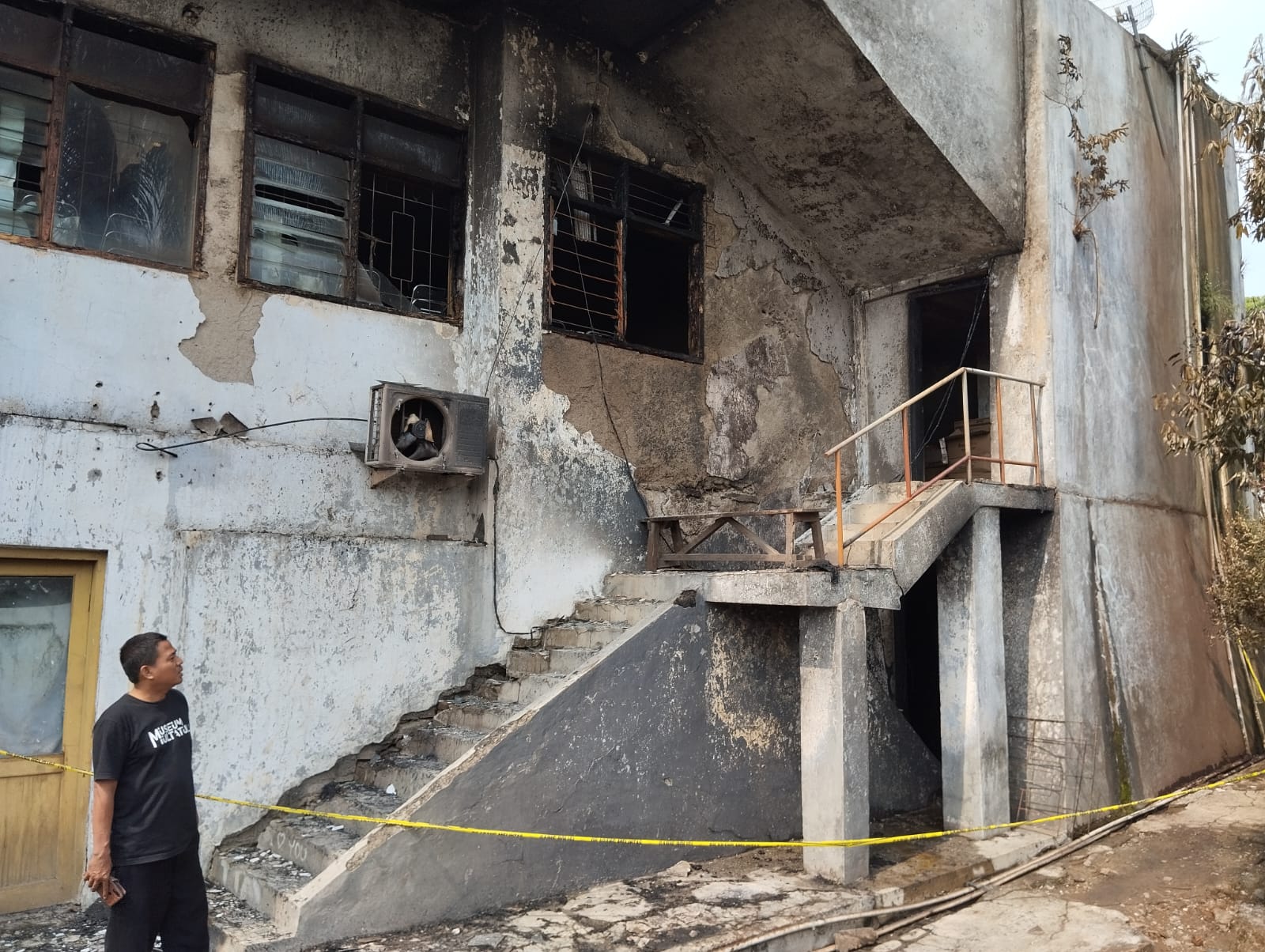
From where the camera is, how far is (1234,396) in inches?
295

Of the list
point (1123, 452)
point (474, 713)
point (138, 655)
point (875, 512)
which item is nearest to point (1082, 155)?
point (1123, 452)

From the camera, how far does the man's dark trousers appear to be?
13.9 ft

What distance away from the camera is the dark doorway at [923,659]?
1088 cm

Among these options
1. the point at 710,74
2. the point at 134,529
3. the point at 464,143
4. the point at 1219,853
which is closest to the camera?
the point at 134,529

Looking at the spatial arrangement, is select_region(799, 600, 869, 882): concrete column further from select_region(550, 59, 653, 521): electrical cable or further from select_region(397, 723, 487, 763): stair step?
select_region(397, 723, 487, 763): stair step

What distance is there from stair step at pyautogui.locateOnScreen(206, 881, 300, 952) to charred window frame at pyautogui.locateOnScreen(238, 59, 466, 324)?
13.5ft

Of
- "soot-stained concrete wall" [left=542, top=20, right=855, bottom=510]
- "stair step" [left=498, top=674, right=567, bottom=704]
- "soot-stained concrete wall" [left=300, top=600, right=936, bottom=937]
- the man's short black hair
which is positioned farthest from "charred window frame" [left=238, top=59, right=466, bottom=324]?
the man's short black hair

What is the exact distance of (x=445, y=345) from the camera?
8.09 metres

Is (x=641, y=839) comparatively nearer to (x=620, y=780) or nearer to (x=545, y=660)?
(x=620, y=780)

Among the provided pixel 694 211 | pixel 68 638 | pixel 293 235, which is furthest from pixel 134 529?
pixel 694 211

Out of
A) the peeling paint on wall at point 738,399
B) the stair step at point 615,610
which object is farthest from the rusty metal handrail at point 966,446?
the stair step at point 615,610

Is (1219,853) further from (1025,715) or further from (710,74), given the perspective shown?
(710,74)

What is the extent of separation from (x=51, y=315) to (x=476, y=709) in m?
3.82

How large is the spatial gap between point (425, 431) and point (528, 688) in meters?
2.07
